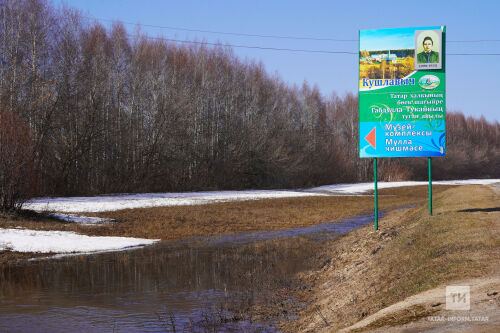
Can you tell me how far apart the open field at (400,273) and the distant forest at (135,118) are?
13940 millimetres

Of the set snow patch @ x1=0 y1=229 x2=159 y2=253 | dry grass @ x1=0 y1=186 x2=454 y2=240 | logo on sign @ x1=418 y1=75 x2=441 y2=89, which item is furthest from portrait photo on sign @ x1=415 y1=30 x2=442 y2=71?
snow patch @ x1=0 y1=229 x2=159 y2=253

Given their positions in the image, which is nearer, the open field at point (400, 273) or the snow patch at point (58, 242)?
the open field at point (400, 273)

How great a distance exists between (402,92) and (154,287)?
9.13 meters

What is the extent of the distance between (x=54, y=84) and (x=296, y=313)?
35.4 meters

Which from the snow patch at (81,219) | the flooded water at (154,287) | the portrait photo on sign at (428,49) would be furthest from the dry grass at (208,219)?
the portrait photo on sign at (428,49)

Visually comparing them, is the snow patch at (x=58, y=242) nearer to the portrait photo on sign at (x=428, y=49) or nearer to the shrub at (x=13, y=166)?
the shrub at (x=13, y=166)

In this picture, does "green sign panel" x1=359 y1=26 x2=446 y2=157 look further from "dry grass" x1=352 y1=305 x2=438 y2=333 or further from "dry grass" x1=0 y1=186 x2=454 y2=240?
"dry grass" x1=352 y1=305 x2=438 y2=333

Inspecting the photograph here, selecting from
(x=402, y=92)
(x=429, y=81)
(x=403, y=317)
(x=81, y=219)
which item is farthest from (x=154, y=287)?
(x=81, y=219)

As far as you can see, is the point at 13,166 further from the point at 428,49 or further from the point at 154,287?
the point at 428,49

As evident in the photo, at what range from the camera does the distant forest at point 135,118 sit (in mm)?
38656

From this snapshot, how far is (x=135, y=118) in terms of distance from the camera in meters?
48.7

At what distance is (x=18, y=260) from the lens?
14.3m

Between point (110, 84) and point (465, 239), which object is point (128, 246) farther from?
point (110, 84)

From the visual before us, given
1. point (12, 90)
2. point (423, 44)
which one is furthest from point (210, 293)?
point (12, 90)
